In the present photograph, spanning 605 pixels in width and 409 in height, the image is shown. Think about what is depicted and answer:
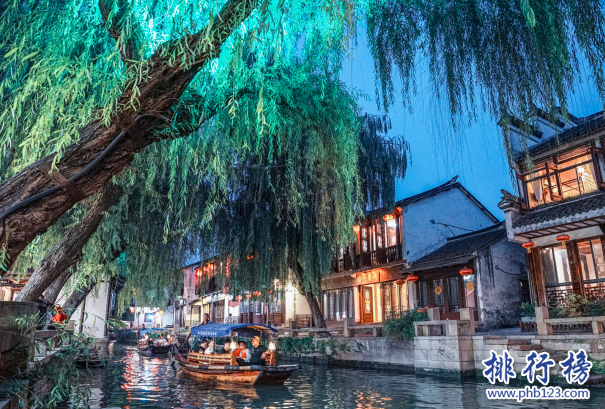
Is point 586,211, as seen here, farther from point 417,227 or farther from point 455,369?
point 417,227

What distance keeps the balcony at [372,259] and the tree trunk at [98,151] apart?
18810 millimetres

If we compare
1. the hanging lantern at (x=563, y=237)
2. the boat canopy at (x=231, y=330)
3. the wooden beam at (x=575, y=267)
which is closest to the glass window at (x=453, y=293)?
the wooden beam at (x=575, y=267)

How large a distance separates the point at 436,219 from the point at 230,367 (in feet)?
48.1

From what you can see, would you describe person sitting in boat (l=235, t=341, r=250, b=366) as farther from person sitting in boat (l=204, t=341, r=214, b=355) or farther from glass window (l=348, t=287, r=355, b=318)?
glass window (l=348, t=287, r=355, b=318)

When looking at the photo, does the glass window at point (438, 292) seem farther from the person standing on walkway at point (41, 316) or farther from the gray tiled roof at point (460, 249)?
the person standing on walkway at point (41, 316)

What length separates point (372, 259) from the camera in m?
23.7

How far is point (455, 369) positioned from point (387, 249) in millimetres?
10655

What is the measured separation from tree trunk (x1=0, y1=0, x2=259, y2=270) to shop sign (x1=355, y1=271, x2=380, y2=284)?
2101 cm

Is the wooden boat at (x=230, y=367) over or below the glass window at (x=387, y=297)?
below

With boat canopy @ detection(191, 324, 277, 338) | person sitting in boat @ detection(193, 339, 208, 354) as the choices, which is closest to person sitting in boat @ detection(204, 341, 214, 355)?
person sitting in boat @ detection(193, 339, 208, 354)

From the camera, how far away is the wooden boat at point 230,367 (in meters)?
12.6

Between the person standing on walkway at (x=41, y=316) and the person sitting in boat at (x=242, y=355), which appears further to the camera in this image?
the person sitting in boat at (x=242, y=355)

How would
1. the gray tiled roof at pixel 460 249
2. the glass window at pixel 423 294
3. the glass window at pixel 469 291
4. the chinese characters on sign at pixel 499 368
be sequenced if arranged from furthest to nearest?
the glass window at pixel 423 294, the gray tiled roof at pixel 460 249, the glass window at pixel 469 291, the chinese characters on sign at pixel 499 368

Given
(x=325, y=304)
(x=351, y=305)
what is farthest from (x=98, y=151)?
(x=325, y=304)
